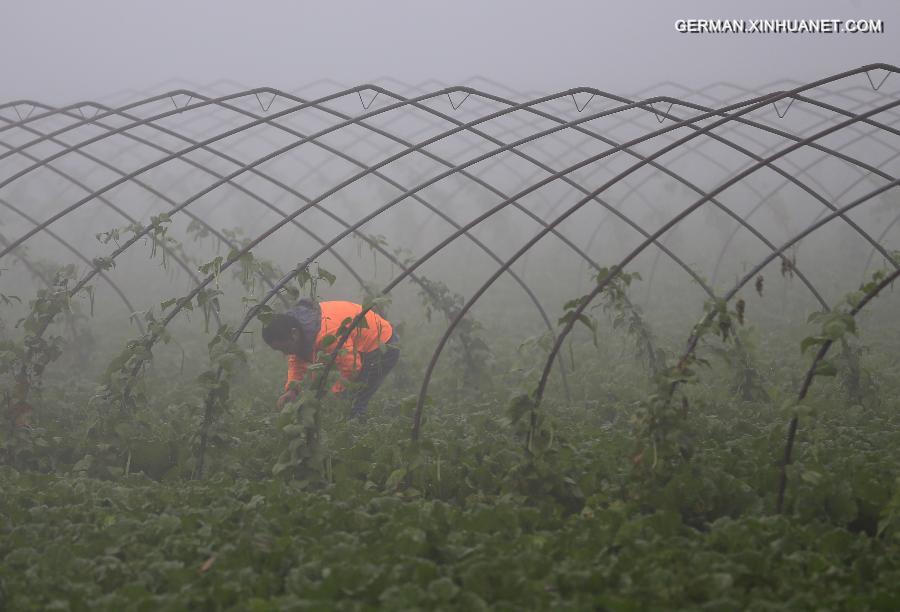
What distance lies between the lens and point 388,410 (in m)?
9.50

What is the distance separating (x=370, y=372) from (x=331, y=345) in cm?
105

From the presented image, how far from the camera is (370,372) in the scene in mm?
9070

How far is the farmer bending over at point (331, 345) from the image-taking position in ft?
26.7

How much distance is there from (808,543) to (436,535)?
2038 mm

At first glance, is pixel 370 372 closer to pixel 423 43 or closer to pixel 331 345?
pixel 331 345

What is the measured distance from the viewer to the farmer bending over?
26.7ft

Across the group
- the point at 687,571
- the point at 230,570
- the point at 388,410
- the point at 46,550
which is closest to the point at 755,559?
the point at 687,571

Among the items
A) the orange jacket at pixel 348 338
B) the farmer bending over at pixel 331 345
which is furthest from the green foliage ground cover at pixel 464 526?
the orange jacket at pixel 348 338

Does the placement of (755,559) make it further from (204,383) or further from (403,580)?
(204,383)

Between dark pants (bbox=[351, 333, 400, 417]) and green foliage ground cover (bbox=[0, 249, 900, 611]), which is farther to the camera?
dark pants (bbox=[351, 333, 400, 417])

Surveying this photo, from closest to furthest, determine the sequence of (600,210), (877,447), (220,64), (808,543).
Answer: (808,543)
(877,447)
(600,210)
(220,64)

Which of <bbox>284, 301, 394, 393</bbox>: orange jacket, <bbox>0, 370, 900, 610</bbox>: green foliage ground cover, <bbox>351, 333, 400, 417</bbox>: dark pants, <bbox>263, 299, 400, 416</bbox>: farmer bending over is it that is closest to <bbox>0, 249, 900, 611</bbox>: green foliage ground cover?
<bbox>0, 370, 900, 610</bbox>: green foliage ground cover

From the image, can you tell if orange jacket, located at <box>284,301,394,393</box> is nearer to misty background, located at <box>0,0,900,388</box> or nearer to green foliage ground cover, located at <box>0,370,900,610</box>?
green foliage ground cover, located at <box>0,370,900,610</box>

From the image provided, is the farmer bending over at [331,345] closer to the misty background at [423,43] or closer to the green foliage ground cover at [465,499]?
the green foliage ground cover at [465,499]
